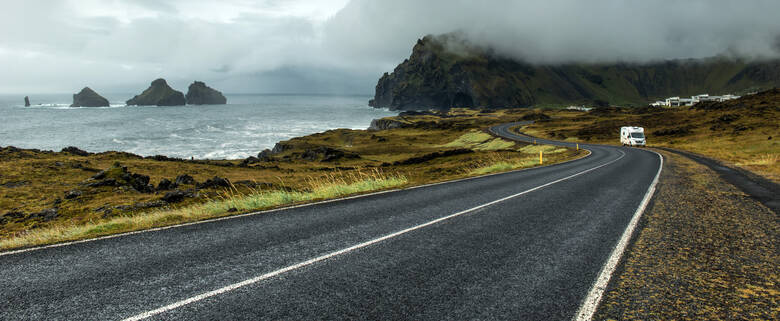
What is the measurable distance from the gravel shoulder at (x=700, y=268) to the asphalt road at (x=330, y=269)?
0.50 m

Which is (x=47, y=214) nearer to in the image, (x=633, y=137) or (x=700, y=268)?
(x=700, y=268)

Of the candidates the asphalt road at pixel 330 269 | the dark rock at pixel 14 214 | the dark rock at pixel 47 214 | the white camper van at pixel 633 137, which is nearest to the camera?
the asphalt road at pixel 330 269

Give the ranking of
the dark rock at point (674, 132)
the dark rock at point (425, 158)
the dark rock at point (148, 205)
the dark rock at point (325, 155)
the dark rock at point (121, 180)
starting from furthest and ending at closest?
the dark rock at point (674, 132) → the dark rock at point (325, 155) → the dark rock at point (425, 158) → the dark rock at point (121, 180) → the dark rock at point (148, 205)

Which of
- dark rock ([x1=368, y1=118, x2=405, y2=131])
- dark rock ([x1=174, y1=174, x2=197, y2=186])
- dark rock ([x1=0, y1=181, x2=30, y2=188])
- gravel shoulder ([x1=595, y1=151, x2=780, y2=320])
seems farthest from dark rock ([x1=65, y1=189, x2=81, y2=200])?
dark rock ([x1=368, y1=118, x2=405, y2=131])

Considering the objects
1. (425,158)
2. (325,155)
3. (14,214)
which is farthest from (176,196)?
(325,155)

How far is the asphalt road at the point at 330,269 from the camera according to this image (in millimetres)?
4387

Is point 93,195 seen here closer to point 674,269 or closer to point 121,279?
point 121,279

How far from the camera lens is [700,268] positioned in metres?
5.50

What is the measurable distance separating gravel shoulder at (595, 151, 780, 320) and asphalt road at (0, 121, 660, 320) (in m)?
0.50

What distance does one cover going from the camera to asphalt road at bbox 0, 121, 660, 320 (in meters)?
4.39

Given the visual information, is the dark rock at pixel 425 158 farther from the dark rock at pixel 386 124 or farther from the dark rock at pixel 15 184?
the dark rock at pixel 386 124

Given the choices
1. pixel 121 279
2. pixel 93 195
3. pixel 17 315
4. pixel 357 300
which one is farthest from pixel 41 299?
pixel 93 195

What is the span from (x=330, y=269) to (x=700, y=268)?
18.9 ft

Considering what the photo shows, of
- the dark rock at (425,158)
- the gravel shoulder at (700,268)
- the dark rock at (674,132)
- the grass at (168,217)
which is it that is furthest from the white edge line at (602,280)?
the dark rock at (674,132)
